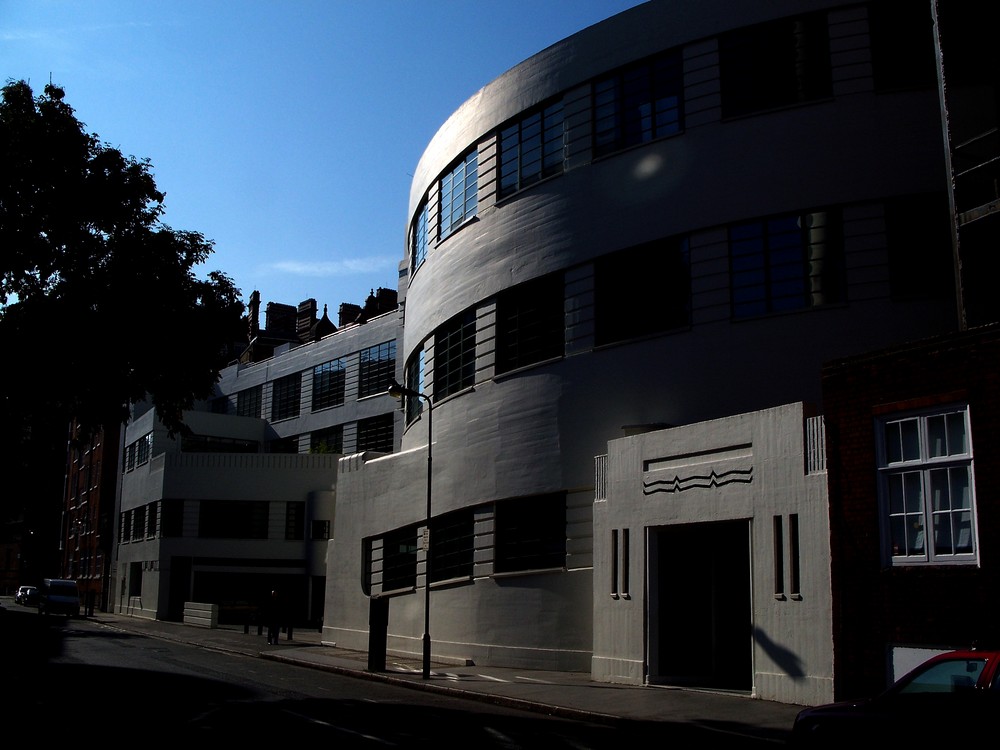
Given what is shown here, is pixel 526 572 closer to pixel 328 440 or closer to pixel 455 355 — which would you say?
pixel 455 355

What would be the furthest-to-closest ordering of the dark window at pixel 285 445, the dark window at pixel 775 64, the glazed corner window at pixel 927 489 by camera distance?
the dark window at pixel 285 445, the dark window at pixel 775 64, the glazed corner window at pixel 927 489

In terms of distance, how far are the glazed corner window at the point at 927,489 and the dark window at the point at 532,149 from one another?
1282cm

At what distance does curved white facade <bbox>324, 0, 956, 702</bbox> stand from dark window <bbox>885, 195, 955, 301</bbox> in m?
0.04

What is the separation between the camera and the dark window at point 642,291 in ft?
74.9

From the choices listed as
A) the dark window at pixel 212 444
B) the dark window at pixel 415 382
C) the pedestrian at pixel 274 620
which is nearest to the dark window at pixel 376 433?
the dark window at pixel 212 444

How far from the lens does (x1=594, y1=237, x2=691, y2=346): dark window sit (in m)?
22.8

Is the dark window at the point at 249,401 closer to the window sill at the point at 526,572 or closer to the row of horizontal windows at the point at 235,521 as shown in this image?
the row of horizontal windows at the point at 235,521

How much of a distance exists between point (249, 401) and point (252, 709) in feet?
162

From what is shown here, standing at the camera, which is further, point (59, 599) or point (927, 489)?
point (59, 599)

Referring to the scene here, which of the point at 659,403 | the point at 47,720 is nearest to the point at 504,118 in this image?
the point at 659,403

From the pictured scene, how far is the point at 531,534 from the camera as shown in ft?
81.7

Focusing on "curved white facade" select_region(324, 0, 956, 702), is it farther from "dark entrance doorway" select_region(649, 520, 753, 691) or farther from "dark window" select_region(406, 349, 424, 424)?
"dark window" select_region(406, 349, 424, 424)

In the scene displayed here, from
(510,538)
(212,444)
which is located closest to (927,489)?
(510,538)

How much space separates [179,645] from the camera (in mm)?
33656
